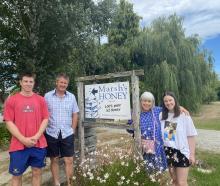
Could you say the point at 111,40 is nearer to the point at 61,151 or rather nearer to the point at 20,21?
the point at 20,21

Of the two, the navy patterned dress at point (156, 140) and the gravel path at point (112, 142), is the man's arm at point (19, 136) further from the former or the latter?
the gravel path at point (112, 142)

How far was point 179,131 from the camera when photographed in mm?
4195

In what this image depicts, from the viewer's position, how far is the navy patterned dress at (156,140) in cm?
442

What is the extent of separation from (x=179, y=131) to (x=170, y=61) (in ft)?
50.4

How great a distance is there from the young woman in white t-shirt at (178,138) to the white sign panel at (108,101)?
2.62ft

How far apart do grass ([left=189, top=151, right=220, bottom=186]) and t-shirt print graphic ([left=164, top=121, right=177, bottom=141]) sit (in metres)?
2.02

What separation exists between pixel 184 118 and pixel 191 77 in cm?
1530

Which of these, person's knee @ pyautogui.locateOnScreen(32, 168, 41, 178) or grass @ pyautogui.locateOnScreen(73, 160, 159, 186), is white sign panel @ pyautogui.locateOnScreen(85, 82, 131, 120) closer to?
grass @ pyautogui.locateOnScreen(73, 160, 159, 186)

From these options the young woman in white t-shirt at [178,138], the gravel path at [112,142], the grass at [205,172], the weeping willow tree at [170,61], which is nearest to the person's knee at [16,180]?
the gravel path at [112,142]

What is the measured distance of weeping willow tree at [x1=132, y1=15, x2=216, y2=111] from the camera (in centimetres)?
1869

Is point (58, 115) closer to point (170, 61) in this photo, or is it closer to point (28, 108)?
point (28, 108)

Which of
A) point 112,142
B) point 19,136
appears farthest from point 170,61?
point 19,136

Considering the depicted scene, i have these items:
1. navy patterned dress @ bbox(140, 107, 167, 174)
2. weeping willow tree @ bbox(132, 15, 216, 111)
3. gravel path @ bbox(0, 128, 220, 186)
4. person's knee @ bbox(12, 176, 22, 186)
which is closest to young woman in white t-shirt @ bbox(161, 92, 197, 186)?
navy patterned dress @ bbox(140, 107, 167, 174)

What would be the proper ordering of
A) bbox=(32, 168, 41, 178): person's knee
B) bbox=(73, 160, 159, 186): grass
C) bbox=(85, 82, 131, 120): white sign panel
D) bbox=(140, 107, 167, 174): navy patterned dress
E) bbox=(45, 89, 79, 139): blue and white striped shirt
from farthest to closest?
1. bbox=(85, 82, 131, 120): white sign panel
2. bbox=(45, 89, 79, 139): blue and white striped shirt
3. bbox=(32, 168, 41, 178): person's knee
4. bbox=(140, 107, 167, 174): navy patterned dress
5. bbox=(73, 160, 159, 186): grass
